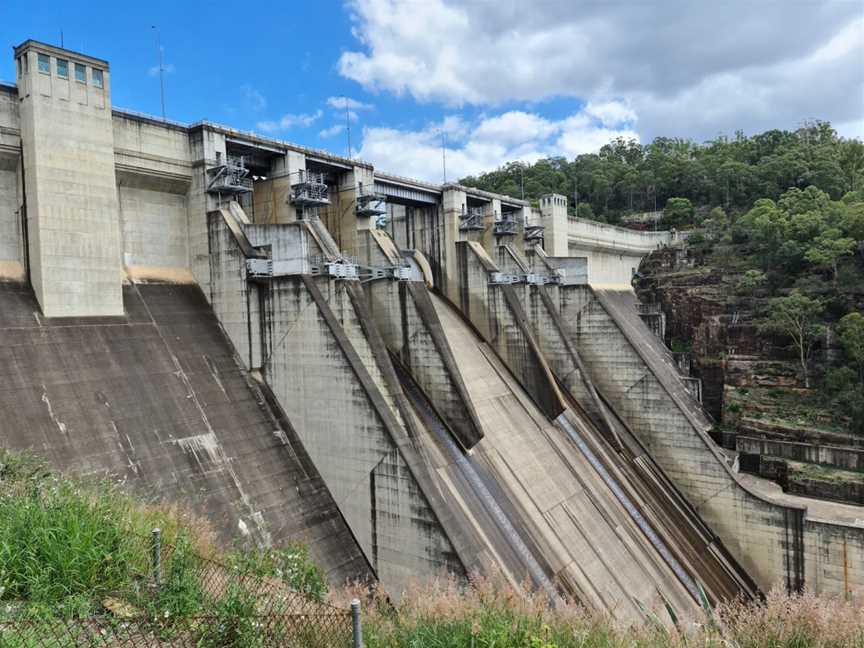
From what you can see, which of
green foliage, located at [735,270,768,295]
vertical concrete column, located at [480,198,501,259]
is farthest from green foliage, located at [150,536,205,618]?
green foliage, located at [735,270,768,295]

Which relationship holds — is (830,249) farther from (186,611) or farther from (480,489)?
A: (186,611)

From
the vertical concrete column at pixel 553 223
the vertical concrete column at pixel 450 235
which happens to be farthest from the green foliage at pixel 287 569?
the vertical concrete column at pixel 553 223

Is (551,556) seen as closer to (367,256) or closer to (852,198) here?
(367,256)

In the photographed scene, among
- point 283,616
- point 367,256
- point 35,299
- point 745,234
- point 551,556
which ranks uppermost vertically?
point 745,234

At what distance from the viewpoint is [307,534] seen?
485 inches

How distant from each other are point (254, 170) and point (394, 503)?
12.3 m

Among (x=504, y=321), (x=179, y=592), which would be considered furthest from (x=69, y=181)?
(x=504, y=321)

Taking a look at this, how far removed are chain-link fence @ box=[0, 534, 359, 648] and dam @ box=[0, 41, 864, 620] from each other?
223 inches

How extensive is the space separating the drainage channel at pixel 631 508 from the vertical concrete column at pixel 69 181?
14.8 metres

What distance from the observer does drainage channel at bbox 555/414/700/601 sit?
1712 centimetres

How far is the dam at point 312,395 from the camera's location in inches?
475

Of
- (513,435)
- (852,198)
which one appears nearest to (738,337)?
(852,198)

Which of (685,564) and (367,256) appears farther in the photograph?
(367,256)

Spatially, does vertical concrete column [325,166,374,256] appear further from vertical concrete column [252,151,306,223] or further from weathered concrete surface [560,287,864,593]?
weathered concrete surface [560,287,864,593]
